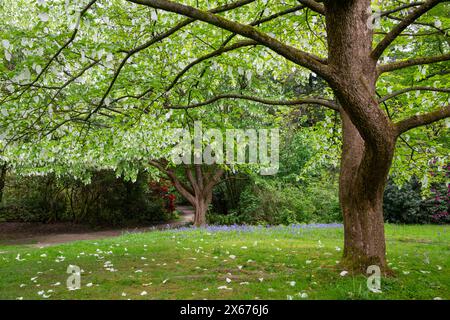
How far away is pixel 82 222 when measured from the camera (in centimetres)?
2438

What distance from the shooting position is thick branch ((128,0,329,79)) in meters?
4.50

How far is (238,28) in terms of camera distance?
4.69 meters

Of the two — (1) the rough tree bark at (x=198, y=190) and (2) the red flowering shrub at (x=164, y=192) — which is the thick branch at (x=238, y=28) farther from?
(2) the red flowering shrub at (x=164, y=192)

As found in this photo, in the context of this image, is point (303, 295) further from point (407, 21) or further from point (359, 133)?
point (407, 21)

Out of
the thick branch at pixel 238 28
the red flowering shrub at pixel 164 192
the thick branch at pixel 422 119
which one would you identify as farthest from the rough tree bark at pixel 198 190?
the thick branch at pixel 238 28

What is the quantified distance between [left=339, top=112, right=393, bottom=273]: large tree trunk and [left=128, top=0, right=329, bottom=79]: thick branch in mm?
1956

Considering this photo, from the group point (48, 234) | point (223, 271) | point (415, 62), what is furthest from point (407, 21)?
point (48, 234)

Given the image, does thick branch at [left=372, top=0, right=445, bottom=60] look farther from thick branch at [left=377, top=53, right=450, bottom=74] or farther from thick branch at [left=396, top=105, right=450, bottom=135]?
thick branch at [left=396, top=105, right=450, bottom=135]

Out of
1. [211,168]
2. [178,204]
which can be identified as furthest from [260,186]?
[178,204]

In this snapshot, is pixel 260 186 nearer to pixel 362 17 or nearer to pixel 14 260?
pixel 14 260

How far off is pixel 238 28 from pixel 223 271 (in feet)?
15.2

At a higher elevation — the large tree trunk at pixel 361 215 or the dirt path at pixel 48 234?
the large tree trunk at pixel 361 215

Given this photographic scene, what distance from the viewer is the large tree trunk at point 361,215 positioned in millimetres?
6145

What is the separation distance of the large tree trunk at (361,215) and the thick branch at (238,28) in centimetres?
196
